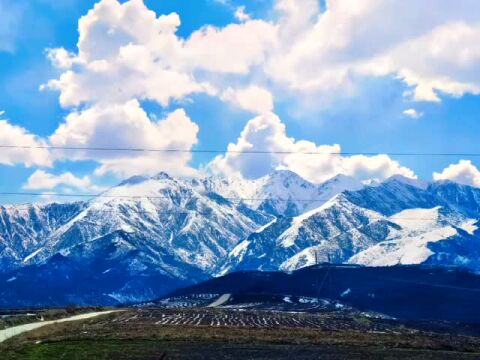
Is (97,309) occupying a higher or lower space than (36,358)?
higher

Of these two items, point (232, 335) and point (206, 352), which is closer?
point (206, 352)

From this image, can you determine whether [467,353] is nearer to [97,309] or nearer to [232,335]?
[232,335]

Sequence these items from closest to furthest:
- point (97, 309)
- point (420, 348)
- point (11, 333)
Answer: point (420, 348) → point (11, 333) → point (97, 309)

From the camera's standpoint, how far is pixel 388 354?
65.0 metres

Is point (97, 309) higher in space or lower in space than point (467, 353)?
higher

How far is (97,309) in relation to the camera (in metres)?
166

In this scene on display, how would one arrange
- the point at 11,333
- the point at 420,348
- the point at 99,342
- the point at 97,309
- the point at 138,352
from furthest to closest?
the point at 97,309
the point at 11,333
the point at 420,348
the point at 99,342
the point at 138,352

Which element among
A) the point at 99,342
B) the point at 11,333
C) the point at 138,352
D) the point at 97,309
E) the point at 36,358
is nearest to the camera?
the point at 36,358

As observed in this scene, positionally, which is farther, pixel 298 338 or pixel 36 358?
pixel 298 338

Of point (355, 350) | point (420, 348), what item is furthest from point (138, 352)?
point (420, 348)

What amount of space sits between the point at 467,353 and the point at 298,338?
21.2 metres

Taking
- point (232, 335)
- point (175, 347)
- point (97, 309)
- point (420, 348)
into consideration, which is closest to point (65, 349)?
point (175, 347)

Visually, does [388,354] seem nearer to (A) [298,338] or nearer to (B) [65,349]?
(A) [298,338]

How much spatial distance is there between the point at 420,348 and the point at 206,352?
28167mm
